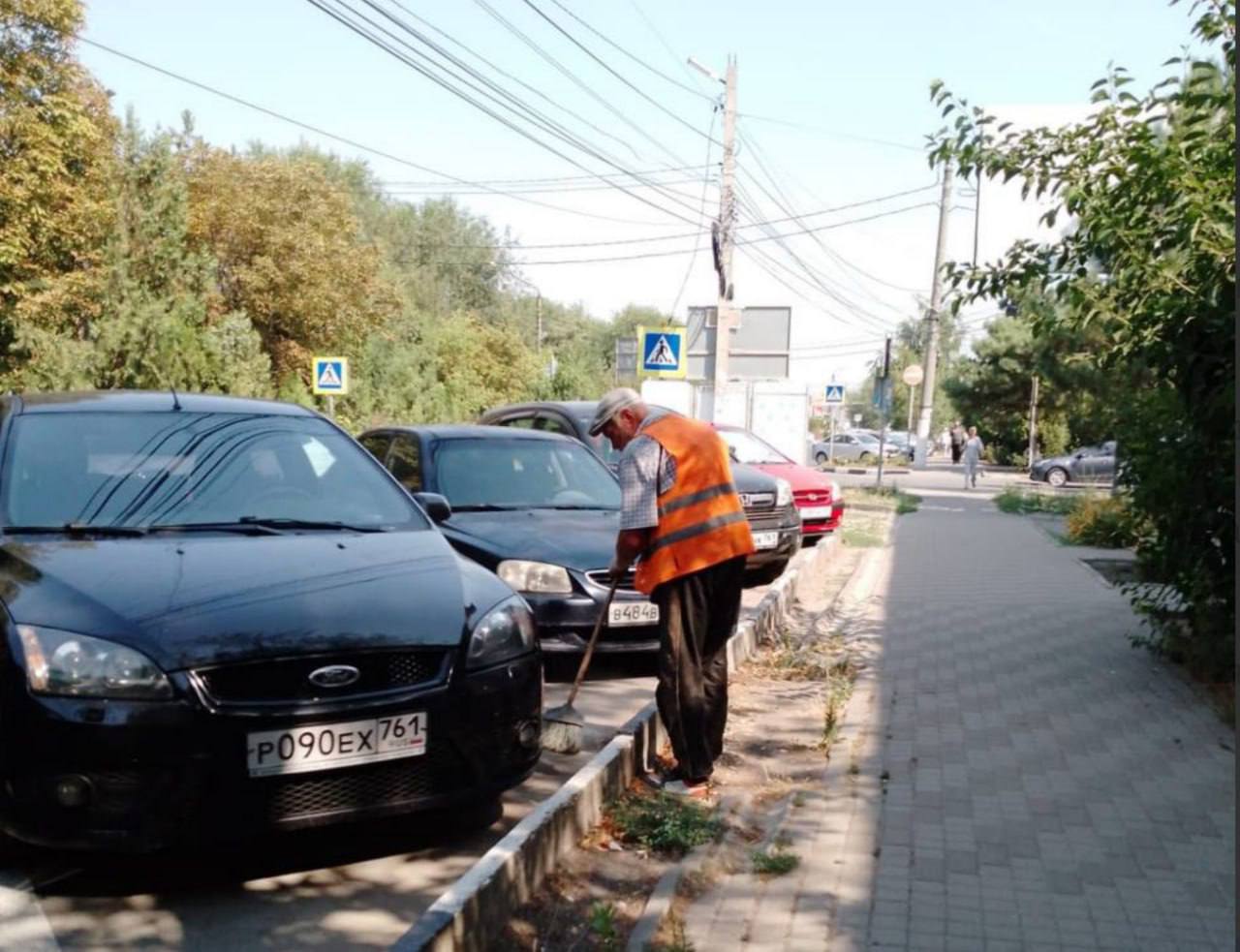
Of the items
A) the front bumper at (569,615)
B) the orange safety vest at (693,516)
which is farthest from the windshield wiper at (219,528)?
the front bumper at (569,615)

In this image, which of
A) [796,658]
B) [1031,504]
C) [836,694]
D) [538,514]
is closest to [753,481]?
[796,658]

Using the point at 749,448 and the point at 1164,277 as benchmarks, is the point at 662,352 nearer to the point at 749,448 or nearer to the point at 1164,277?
the point at 749,448

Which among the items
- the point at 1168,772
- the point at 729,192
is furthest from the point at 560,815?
the point at 729,192

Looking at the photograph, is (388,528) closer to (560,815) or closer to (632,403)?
(632,403)

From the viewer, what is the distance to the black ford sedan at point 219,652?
356cm

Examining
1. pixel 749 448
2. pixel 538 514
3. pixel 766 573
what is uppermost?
pixel 749 448

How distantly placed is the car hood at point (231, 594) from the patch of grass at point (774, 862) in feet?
4.54

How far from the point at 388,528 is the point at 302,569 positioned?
0.85 metres

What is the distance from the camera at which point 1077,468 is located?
4025cm

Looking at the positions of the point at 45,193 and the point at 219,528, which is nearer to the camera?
the point at 219,528

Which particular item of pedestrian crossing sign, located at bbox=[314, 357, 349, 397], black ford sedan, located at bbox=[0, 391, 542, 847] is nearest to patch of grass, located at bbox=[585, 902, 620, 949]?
black ford sedan, located at bbox=[0, 391, 542, 847]

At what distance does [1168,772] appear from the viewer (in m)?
5.62

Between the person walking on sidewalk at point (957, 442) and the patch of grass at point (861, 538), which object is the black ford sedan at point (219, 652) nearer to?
the patch of grass at point (861, 538)

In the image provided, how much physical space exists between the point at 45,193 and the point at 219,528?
2227 cm
